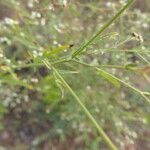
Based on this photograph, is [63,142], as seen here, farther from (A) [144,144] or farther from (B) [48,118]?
(A) [144,144]

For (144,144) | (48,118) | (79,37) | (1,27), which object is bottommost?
(144,144)

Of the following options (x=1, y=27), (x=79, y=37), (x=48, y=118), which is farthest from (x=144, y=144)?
(x=1, y=27)

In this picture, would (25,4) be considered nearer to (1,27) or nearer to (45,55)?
(1,27)

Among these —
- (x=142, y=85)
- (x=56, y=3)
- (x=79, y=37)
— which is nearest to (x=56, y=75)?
(x=56, y=3)

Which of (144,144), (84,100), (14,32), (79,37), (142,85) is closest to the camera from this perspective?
(14,32)

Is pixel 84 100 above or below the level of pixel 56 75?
below

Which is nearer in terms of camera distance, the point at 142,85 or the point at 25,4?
the point at 25,4

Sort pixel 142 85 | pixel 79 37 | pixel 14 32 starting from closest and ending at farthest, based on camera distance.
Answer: pixel 14 32 < pixel 79 37 < pixel 142 85
